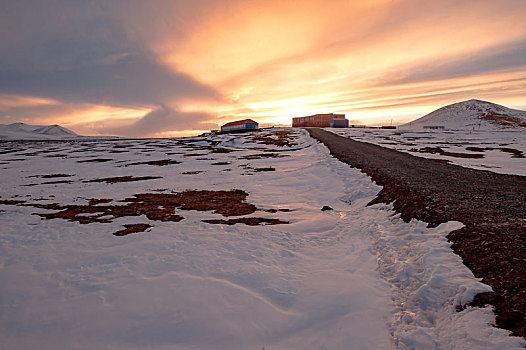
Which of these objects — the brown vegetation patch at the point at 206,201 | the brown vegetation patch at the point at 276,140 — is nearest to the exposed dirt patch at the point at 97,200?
the brown vegetation patch at the point at 206,201

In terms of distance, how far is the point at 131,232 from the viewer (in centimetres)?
880

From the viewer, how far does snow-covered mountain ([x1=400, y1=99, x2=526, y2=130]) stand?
5408 inches

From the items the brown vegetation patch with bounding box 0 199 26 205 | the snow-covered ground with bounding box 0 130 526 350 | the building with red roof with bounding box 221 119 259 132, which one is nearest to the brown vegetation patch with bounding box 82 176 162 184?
the brown vegetation patch with bounding box 0 199 26 205

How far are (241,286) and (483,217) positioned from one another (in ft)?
22.9

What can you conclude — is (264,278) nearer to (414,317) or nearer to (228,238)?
(228,238)

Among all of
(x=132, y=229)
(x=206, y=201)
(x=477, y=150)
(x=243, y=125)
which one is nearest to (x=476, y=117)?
(x=243, y=125)

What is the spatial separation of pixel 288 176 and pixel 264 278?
42.0 feet

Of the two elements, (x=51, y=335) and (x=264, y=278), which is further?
(x=264, y=278)

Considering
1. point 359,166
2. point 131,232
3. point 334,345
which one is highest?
point 359,166

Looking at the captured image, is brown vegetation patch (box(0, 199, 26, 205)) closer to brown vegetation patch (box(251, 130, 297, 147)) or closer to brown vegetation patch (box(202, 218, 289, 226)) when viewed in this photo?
brown vegetation patch (box(202, 218, 289, 226))

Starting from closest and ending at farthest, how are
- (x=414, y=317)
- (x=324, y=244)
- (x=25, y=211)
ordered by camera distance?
(x=414, y=317) → (x=324, y=244) → (x=25, y=211)

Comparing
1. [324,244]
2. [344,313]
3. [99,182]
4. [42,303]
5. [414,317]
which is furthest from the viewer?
[99,182]

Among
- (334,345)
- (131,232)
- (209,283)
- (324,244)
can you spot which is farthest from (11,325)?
(324,244)

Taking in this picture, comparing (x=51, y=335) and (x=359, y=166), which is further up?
(x=359, y=166)
